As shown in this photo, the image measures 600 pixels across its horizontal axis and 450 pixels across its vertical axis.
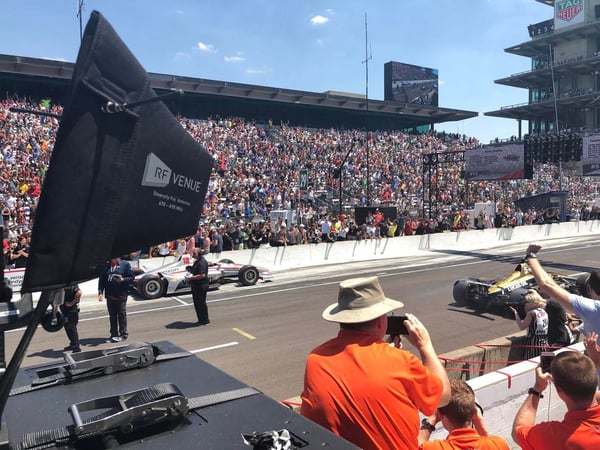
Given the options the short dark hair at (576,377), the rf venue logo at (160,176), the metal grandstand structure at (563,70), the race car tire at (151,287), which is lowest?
the race car tire at (151,287)

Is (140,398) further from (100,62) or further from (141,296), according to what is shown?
(141,296)

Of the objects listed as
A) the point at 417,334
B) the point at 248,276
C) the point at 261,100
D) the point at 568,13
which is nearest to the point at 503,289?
the point at 248,276

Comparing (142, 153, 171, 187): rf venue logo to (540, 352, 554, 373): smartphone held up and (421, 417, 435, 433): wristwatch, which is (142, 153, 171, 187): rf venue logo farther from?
(540, 352, 554, 373): smartphone held up

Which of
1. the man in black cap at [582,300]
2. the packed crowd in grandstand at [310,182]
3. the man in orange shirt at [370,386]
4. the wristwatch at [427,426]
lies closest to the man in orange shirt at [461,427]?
the wristwatch at [427,426]

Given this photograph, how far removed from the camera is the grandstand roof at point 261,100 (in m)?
35.3

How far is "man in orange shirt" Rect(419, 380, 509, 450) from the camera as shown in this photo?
2500 mm

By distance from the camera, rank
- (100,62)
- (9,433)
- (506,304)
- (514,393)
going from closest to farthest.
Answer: (100,62) → (9,433) → (514,393) → (506,304)

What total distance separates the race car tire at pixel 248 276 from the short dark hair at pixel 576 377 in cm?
1292

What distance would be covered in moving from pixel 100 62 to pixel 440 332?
902cm

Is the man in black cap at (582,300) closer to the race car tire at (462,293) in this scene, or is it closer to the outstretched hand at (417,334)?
the outstretched hand at (417,334)

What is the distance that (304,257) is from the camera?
65.5ft

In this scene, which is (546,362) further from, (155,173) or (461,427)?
(155,173)

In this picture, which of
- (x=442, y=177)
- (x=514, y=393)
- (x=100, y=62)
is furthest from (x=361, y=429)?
(x=442, y=177)

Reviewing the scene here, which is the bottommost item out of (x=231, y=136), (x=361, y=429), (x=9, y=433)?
(x=361, y=429)
